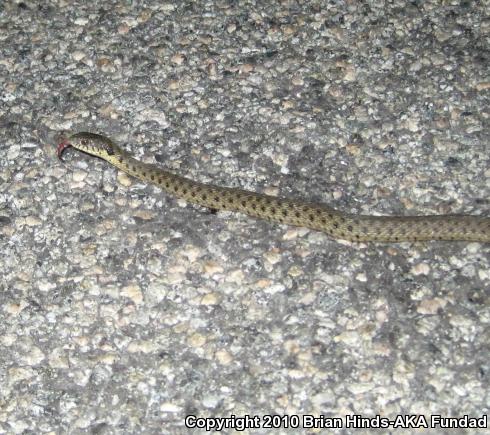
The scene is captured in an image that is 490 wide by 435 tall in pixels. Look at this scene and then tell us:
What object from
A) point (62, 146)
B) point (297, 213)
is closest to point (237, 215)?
point (297, 213)

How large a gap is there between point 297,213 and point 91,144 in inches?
71.8

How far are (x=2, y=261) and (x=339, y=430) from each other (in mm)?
2863

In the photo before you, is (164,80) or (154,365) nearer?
(154,365)

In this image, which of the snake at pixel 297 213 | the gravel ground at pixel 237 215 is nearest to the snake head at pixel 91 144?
the snake at pixel 297 213

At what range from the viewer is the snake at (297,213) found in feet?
21.4

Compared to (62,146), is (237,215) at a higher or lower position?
lower

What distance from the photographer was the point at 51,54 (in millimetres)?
8312

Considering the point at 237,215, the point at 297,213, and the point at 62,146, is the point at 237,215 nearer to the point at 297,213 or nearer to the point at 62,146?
the point at 297,213

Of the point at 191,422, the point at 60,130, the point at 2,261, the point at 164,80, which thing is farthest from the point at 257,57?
the point at 191,422

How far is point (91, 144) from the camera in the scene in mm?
7254

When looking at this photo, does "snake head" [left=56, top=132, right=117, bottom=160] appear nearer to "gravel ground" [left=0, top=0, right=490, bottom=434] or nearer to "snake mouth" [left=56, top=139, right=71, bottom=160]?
"snake mouth" [left=56, top=139, right=71, bottom=160]

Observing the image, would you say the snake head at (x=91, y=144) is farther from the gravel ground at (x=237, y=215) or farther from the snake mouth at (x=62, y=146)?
the gravel ground at (x=237, y=215)

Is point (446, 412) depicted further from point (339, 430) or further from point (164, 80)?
point (164, 80)


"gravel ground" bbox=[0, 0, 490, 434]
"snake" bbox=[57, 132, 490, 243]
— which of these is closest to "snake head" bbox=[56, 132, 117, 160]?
"snake" bbox=[57, 132, 490, 243]
